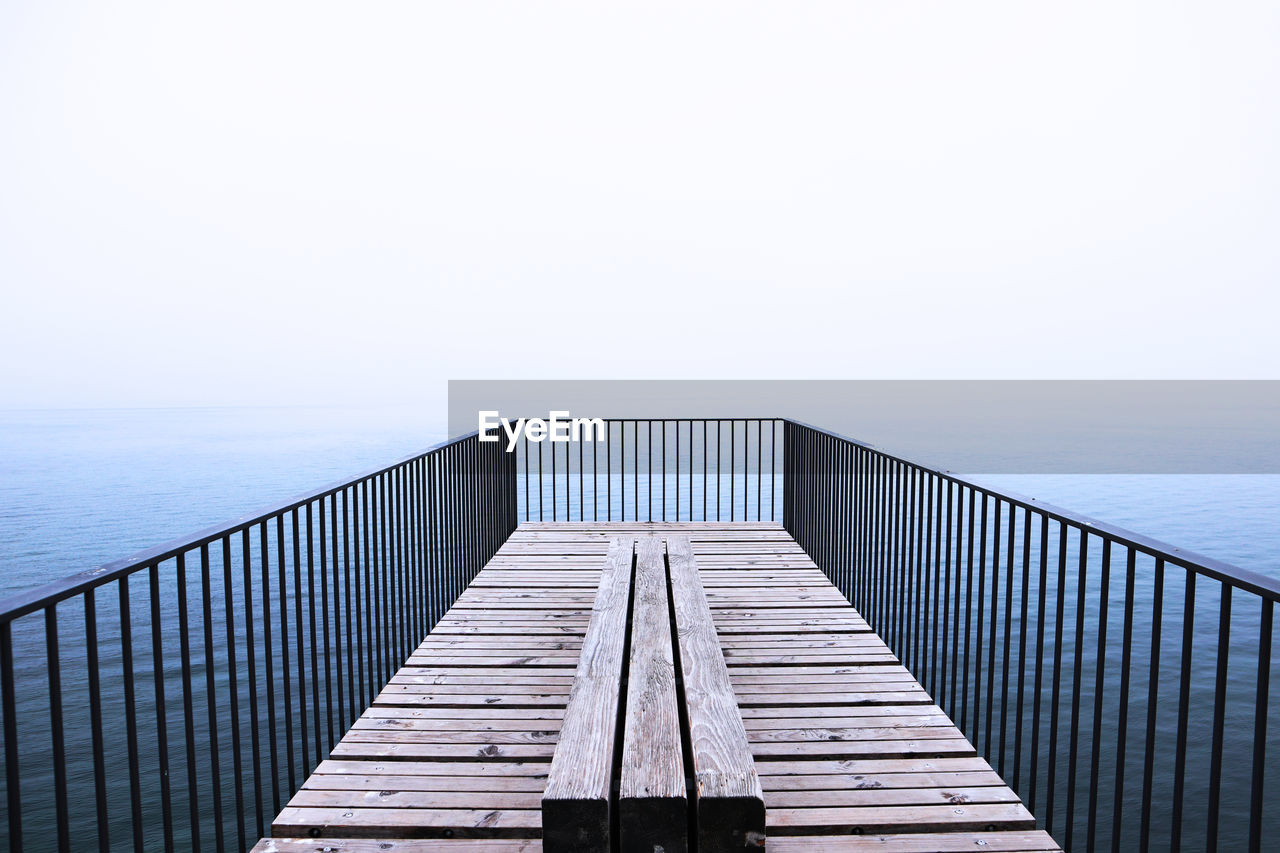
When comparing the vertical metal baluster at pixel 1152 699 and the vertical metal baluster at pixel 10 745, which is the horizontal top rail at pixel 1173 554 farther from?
the vertical metal baluster at pixel 10 745

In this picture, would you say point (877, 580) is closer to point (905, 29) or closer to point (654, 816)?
point (654, 816)

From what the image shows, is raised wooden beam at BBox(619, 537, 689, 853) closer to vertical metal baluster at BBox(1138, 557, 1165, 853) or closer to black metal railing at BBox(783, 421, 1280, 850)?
black metal railing at BBox(783, 421, 1280, 850)

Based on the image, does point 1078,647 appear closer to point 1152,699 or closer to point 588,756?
point 1152,699

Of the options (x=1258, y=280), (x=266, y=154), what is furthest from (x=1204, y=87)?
(x=266, y=154)

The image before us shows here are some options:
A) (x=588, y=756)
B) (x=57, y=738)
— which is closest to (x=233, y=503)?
(x=57, y=738)

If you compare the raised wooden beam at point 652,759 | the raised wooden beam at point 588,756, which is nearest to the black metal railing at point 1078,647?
the raised wooden beam at point 652,759

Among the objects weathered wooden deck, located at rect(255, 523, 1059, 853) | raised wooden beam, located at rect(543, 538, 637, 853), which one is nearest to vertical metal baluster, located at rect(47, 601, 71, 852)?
weathered wooden deck, located at rect(255, 523, 1059, 853)

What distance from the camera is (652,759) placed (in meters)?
1.71

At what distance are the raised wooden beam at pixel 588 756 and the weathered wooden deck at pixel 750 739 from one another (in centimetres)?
46

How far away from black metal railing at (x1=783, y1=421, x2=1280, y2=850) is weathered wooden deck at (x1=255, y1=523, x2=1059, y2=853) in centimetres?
20

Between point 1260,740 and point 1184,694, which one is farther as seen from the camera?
point 1184,694

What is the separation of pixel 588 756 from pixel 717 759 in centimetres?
30

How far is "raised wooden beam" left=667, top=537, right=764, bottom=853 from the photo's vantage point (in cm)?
156

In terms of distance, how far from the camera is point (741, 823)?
1562 mm
